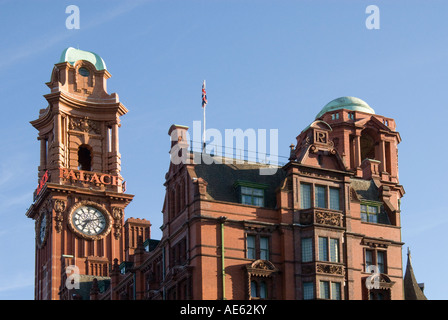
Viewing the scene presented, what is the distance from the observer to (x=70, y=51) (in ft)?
514

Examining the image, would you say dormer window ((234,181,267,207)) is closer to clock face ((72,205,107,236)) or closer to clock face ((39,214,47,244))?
clock face ((72,205,107,236))

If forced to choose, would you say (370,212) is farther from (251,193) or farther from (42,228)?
(42,228)

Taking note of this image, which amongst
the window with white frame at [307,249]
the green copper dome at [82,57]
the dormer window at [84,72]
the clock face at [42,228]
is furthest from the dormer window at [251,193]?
the green copper dome at [82,57]

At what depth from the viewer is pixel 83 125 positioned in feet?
502

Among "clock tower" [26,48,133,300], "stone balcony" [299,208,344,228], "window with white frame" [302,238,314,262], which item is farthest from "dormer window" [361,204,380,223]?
"clock tower" [26,48,133,300]

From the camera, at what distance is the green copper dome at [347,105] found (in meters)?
117

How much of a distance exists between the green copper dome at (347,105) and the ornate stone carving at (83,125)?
4340 centimetres

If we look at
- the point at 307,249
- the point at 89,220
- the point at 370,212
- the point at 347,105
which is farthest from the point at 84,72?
the point at 307,249

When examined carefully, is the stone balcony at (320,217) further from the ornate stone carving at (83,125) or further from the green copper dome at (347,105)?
the ornate stone carving at (83,125)

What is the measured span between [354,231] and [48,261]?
60.0 meters

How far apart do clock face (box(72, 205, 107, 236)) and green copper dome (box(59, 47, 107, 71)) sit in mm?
20383

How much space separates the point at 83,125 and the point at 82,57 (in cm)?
979
